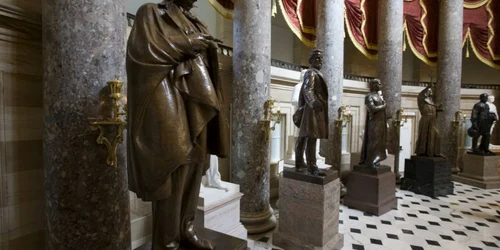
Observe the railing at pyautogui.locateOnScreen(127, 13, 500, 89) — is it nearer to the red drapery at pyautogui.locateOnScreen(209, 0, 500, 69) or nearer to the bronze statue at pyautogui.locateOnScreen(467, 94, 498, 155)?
the red drapery at pyautogui.locateOnScreen(209, 0, 500, 69)

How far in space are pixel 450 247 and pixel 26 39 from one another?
18.9ft

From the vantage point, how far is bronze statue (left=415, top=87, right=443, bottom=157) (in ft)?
23.0

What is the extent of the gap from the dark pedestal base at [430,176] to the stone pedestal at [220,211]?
17.0ft

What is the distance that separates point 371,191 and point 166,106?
5.25m

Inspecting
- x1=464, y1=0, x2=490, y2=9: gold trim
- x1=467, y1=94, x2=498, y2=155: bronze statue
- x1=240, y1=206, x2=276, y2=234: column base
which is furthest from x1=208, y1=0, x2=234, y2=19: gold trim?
x1=464, y1=0, x2=490, y2=9: gold trim

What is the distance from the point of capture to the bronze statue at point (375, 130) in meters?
5.71

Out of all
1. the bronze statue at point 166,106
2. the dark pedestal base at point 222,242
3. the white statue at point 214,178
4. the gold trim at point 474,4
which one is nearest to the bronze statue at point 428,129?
the white statue at point 214,178

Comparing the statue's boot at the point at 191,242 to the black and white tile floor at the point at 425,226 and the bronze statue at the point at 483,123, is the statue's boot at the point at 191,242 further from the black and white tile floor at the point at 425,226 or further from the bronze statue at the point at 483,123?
the bronze statue at the point at 483,123

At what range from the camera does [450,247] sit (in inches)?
169

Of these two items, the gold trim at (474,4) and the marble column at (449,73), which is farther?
the gold trim at (474,4)

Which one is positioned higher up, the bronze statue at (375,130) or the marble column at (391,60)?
the marble column at (391,60)

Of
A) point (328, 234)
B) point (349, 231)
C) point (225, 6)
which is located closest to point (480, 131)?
point (349, 231)

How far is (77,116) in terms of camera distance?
2164mm

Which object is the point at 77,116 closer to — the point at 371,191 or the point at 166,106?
the point at 166,106
